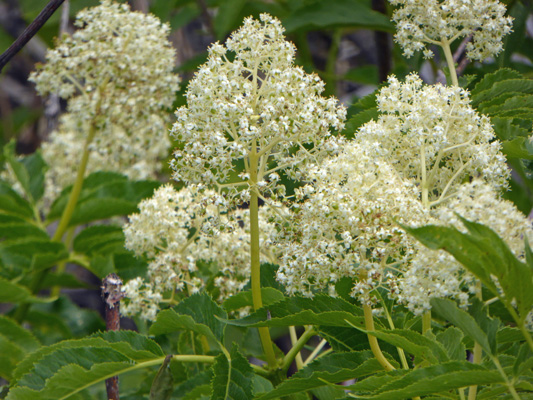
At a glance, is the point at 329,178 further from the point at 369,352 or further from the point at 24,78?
the point at 24,78

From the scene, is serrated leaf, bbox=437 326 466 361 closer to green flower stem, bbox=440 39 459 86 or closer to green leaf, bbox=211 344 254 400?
green leaf, bbox=211 344 254 400

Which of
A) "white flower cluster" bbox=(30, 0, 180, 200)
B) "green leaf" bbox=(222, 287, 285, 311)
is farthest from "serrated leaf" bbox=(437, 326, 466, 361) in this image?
"white flower cluster" bbox=(30, 0, 180, 200)

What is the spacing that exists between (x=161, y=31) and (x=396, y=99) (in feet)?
4.78

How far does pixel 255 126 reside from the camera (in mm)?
1648

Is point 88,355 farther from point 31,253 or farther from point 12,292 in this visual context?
point 31,253

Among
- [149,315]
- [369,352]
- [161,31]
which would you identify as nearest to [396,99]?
[369,352]

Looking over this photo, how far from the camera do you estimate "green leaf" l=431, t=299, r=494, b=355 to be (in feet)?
4.25

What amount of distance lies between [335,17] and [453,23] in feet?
5.32

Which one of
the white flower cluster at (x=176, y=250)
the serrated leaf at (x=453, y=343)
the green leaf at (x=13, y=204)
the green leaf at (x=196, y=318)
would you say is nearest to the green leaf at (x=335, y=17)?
the white flower cluster at (x=176, y=250)

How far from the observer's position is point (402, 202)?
57.9 inches

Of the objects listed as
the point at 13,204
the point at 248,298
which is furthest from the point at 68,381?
the point at 13,204

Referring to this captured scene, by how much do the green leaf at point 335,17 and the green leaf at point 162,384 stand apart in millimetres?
2175

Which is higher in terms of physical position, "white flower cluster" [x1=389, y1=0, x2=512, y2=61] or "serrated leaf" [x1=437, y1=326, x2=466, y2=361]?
"white flower cluster" [x1=389, y1=0, x2=512, y2=61]

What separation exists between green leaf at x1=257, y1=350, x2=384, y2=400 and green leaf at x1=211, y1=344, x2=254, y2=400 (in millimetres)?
131
